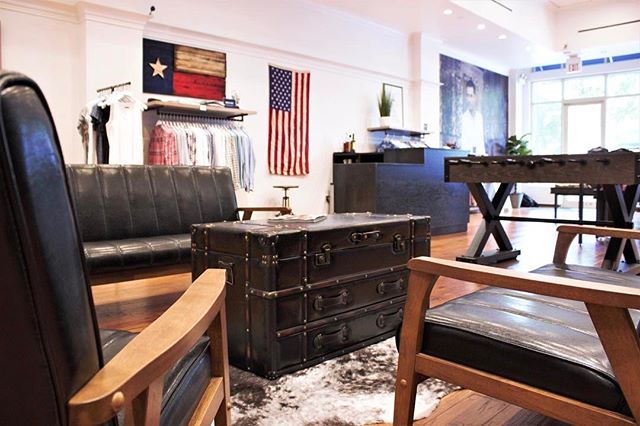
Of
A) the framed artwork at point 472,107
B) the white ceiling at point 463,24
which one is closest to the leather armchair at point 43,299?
the white ceiling at point 463,24

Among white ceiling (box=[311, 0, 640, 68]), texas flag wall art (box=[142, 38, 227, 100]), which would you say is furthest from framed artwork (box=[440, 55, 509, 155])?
texas flag wall art (box=[142, 38, 227, 100])

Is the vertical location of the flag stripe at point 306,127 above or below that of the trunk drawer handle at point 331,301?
above

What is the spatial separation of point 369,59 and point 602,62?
7.25 metres

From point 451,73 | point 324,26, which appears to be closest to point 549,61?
point 451,73

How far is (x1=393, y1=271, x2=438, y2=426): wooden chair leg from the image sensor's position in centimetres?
143

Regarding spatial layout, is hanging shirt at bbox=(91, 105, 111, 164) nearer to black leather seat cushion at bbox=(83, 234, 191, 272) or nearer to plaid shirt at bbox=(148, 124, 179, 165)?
plaid shirt at bbox=(148, 124, 179, 165)

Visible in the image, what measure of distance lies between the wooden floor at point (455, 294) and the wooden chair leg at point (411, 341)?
10.5 inches

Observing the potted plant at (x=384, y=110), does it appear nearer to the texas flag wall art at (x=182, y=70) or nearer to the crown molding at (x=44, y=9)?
the texas flag wall art at (x=182, y=70)

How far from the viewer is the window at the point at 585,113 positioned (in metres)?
12.2

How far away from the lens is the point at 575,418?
1175mm

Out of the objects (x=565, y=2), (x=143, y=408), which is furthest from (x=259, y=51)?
(x=565, y=2)

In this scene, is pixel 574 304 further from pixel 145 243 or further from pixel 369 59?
pixel 369 59

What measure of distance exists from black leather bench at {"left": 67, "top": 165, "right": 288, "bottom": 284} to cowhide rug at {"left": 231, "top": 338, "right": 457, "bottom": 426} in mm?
983

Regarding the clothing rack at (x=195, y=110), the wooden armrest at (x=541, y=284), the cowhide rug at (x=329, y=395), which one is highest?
the clothing rack at (x=195, y=110)
